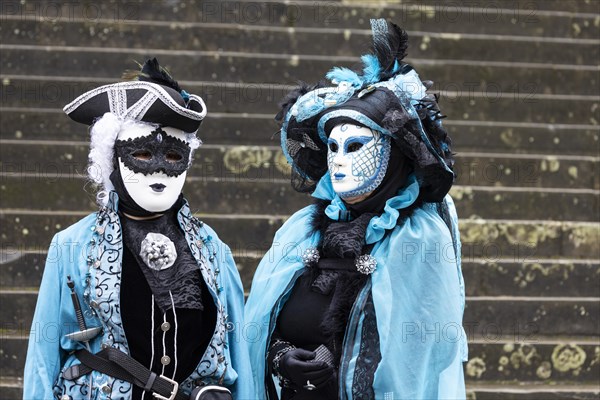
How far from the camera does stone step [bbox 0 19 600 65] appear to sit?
27.3ft

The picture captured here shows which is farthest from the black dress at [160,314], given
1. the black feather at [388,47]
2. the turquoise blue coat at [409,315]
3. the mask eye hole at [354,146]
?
the black feather at [388,47]

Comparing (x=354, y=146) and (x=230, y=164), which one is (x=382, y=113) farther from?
(x=230, y=164)

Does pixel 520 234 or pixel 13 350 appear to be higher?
pixel 520 234

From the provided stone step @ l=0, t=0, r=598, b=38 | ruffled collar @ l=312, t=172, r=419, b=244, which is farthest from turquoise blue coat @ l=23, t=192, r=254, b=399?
stone step @ l=0, t=0, r=598, b=38

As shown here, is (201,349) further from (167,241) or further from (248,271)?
(248,271)

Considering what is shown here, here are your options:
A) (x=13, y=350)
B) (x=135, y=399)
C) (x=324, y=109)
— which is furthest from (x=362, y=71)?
(x=13, y=350)

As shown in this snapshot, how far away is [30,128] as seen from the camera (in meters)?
7.82

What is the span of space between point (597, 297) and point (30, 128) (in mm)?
3493

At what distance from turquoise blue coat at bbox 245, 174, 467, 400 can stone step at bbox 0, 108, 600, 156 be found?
257 centimetres

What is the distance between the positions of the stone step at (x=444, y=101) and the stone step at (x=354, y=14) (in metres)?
0.59

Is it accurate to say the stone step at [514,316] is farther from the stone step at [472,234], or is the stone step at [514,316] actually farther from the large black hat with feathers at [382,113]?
the large black hat with feathers at [382,113]

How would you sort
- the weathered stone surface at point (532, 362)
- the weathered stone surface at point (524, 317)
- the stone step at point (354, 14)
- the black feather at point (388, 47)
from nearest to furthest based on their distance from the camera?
the black feather at point (388, 47)
the weathered stone surface at point (532, 362)
the weathered stone surface at point (524, 317)
the stone step at point (354, 14)

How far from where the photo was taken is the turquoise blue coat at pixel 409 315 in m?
4.95

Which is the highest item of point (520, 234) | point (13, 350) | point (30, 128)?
point (30, 128)
